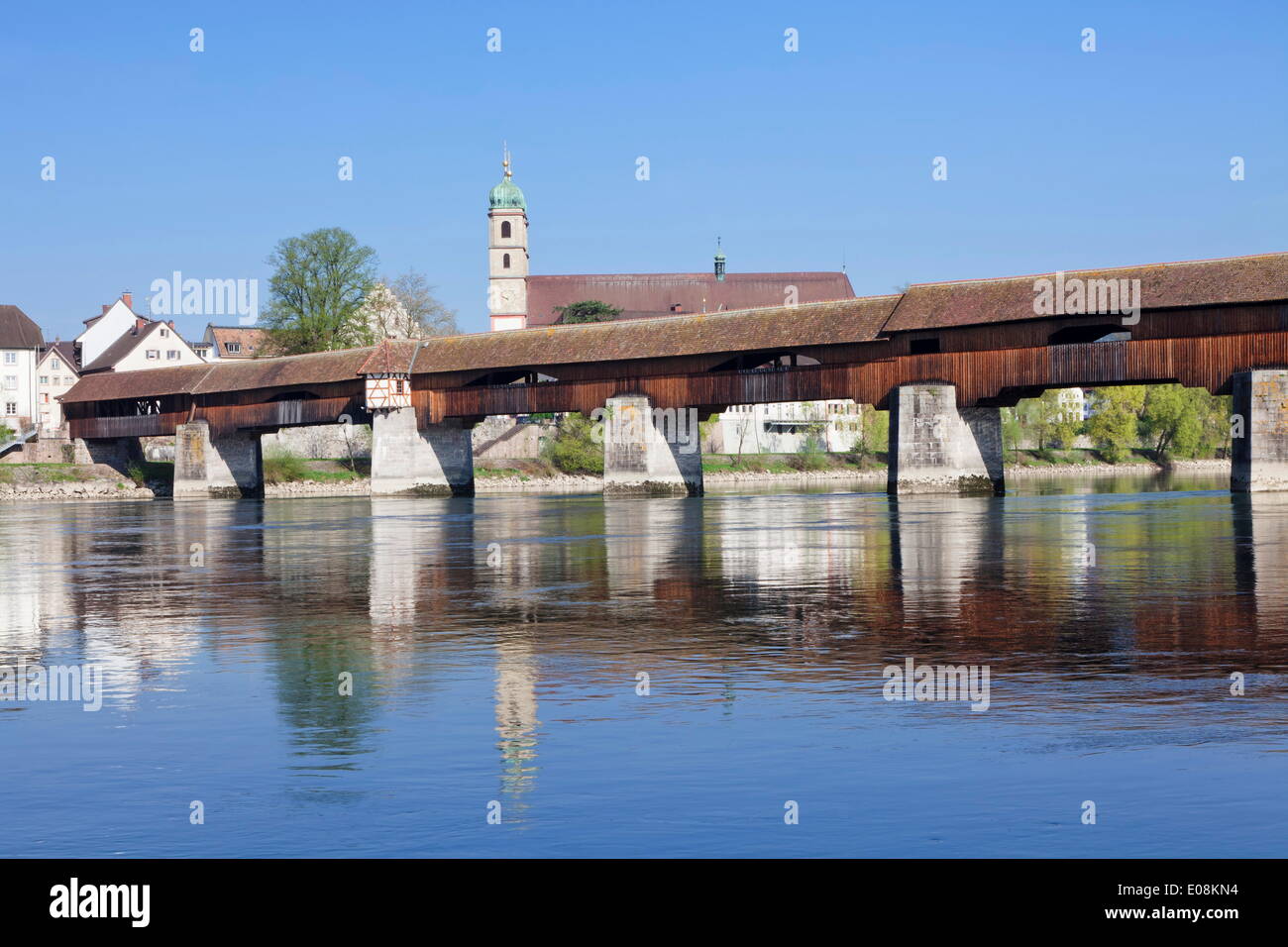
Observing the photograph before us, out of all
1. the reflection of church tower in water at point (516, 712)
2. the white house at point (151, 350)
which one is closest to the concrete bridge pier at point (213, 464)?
the white house at point (151, 350)

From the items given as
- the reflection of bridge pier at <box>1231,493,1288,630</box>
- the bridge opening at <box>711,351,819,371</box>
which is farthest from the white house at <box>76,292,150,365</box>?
the reflection of bridge pier at <box>1231,493,1288,630</box>

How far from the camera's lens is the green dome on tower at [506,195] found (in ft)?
474

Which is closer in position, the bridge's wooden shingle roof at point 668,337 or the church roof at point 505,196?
the bridge's wooden shingle roof at point 668,337

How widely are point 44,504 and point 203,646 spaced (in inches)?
2538

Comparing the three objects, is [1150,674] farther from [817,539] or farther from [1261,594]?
[817,539]

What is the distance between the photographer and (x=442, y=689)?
1155cm

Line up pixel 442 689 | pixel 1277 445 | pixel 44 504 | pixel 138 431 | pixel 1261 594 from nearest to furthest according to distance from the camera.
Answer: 1. pixel 442 689
2. pixel 1261 594
3. pixel 1277 445
4. pixel 44 504
5. pixel 138 431

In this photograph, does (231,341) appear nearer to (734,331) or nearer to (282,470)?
(282,470)

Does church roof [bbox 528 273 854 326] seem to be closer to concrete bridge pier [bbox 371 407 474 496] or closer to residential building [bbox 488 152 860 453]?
residential building [bbox 488 152 860 453]

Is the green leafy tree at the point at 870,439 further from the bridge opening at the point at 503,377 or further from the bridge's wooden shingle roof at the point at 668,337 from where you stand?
the bridge's wooden shingle roof at the point at 668,337

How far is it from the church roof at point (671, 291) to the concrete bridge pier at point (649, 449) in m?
80.5

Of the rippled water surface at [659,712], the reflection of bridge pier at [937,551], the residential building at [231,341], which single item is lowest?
the rippled water surface at [659,712]

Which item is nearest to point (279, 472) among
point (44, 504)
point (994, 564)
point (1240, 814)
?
point (44, 504)

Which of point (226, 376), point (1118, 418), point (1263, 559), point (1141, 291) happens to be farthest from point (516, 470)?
point (1263, 559)
